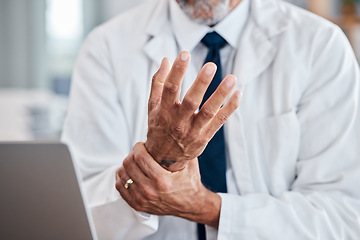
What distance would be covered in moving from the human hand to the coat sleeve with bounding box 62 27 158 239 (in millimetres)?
296

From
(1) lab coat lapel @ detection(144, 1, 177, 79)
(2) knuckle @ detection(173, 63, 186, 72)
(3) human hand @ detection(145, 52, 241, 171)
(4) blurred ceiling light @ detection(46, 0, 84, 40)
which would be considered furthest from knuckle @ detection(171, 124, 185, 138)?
(4) blurred ceiling light @ detection(46, 0, 84, 40)

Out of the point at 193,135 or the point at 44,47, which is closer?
the point at 193,135

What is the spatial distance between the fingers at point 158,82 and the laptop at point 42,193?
0.23 m

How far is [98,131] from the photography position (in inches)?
46.7

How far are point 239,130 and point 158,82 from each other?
0.39 m

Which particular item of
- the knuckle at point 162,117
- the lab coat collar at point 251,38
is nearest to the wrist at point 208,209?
the knuckle at point 162,117

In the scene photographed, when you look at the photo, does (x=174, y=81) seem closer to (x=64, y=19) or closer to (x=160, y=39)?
(x=160, y=39)

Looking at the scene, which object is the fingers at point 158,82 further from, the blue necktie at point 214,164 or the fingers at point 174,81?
the blue necktie at point 214,164

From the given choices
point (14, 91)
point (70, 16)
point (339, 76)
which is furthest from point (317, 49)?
point (70, 16)

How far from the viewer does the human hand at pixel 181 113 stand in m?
0.72

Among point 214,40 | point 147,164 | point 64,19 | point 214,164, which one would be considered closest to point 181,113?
point 147,164

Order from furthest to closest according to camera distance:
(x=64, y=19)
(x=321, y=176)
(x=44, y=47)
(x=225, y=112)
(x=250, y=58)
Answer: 1. (x=64, y=19)
2. (x=44, y=47)
3. (x=250, y=58)
4. (x=321, y=176)
5. (x=225, y=112)

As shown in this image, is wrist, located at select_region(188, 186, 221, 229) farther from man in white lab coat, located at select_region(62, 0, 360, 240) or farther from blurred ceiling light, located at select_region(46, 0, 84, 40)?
blurred ceiling light, located at select_region(46, 0, 84, 40)

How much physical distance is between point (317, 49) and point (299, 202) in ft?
1.28
